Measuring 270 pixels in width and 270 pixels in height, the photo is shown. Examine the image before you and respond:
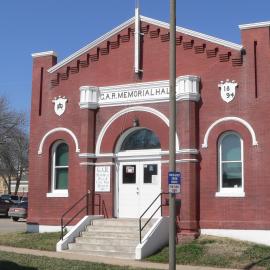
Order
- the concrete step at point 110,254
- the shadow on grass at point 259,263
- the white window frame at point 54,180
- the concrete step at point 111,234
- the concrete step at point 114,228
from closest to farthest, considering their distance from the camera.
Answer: the shadow on grass at point 259,263
the concrete step at point 110,254
the concrete step at point 111,234
the concrete step at point 114,228
the white window frame at point 54,180

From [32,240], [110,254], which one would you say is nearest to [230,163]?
[110,254]

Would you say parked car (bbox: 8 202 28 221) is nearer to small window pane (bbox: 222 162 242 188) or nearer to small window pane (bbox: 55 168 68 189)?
small window pane (bbox: 55 168 68 189)

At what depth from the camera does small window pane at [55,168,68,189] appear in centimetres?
2131

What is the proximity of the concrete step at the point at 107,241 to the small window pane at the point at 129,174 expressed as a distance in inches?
114

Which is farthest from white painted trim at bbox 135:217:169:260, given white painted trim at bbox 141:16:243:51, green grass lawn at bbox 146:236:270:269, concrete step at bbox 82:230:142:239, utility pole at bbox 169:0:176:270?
white painted trim at bbox 141:16:243:51

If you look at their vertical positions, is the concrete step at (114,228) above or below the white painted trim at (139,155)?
below

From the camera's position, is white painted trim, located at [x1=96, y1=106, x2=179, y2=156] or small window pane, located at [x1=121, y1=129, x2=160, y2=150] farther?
small window pane, located at [x1=121, y1=129, x2=160, y2=150]

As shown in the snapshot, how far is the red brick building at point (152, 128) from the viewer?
1770 centimetres

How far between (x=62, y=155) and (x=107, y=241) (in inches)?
216

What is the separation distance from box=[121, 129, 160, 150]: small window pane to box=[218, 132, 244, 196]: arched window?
251 cm

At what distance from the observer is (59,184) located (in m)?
21.5

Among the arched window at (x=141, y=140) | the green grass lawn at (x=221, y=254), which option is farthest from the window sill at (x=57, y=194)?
the green grass lawn at (x=221, y=254)

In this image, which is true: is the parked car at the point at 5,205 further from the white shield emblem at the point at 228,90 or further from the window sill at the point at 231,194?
the white shield emblem at the point at 228,90

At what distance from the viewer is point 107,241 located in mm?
17234
